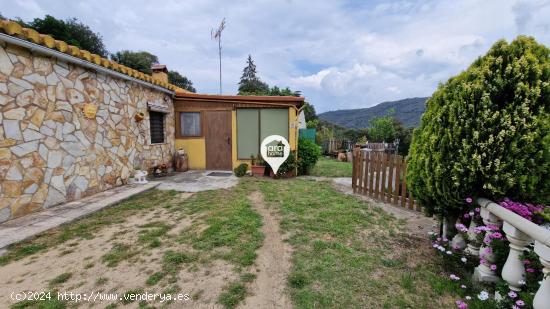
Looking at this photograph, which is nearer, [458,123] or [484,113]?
[484,113]

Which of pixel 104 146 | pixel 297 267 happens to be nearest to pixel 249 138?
pixel 104 146

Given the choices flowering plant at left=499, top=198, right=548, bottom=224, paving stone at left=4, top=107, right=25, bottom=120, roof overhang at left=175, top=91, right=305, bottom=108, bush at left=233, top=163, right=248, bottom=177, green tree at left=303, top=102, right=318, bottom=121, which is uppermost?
green tree at left=303, top=102, right=318, bottom=121

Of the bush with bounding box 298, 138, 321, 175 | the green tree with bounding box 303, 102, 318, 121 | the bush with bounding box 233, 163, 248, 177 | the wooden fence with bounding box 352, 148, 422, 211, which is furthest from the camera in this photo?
the green tree with bounding box 303, 102, 318, 121

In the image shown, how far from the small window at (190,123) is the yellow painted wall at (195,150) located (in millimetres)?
277

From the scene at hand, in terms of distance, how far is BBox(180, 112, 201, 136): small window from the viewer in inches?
319

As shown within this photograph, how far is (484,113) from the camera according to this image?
2.08m

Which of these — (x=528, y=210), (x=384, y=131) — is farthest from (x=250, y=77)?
(x=528, y=210)

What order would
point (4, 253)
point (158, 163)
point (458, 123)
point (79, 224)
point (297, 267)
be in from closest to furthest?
point (458, 123) → point (297, 267) → point (4, 253) → point (79, 224) → point (158, 163)

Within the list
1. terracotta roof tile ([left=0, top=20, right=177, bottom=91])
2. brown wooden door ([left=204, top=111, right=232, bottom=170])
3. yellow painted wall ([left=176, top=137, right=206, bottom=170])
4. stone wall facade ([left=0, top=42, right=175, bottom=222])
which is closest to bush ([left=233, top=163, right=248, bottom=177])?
brown wooden door ([left=204, top=111, right=232, bottom=170])

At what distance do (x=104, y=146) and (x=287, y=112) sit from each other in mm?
4841

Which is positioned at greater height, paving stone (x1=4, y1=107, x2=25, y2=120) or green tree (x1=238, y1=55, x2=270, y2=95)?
green tree (x1=238, y1=55, x2=270, y2=95)

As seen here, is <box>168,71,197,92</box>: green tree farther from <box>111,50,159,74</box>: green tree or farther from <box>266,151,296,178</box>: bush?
<box>266,151,296,178</box>: bush

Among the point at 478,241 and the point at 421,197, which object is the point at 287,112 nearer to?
the point at 421,197

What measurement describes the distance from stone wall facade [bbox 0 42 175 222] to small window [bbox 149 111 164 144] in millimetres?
824
